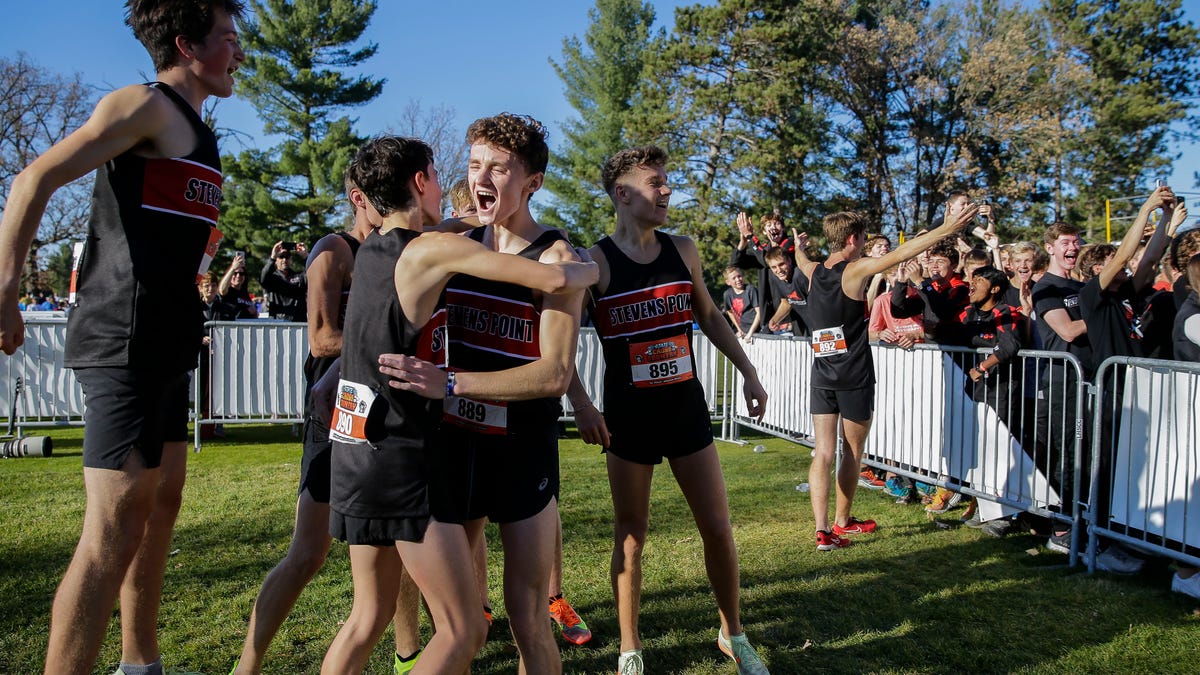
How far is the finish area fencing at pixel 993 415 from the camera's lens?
4.80 meters

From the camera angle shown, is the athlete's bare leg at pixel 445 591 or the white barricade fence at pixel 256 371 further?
the white barricade fence at pixel 256 371

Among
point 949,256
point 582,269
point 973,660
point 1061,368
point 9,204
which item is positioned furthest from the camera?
point 949,256

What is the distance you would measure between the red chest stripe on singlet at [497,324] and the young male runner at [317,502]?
1.99 feet

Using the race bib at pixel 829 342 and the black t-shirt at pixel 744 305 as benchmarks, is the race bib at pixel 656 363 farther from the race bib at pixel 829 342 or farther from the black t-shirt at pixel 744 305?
the black t-shirt at pixel 744 305

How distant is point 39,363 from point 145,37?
889cm

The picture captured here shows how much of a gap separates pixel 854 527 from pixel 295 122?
3342 cm

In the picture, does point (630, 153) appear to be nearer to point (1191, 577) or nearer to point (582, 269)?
point (582, 269)

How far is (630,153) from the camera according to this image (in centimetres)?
383

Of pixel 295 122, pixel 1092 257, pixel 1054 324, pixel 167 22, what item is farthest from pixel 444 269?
pixel 295 122

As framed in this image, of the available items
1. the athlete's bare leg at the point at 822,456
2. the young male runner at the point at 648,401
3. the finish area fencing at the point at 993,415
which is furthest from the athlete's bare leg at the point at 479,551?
the finish area fencing at the point at 993,415

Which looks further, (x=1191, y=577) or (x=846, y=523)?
(x=846, y=523)

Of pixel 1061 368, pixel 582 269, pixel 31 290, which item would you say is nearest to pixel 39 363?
pixel 582 269

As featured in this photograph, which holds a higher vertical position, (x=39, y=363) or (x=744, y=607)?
(x=39, y=363)

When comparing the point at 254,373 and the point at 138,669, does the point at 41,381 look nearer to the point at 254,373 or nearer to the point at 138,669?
the point at 254,373
